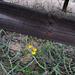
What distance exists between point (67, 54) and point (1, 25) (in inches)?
63.2

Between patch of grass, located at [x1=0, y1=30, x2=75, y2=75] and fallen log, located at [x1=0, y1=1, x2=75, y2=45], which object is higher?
fallen log, located at [x1=0, y1=1, x2=75, y2=45]

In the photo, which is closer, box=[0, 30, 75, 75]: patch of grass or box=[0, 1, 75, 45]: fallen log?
box=[0, 1, 75, 45]: fallen log

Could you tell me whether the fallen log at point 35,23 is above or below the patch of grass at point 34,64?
above

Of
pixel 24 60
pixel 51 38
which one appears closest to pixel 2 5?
pixel 51 38

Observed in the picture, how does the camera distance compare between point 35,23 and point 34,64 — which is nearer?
point 35,23

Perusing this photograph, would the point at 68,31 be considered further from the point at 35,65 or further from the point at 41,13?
the point at 35,65

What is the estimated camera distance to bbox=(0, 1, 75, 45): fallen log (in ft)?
2.69

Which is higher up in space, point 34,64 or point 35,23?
point 35,23

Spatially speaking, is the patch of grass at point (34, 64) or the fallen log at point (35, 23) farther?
the patch of grass at point (34, 64)

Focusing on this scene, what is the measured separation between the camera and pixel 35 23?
84 centimetres

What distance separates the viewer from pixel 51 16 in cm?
86

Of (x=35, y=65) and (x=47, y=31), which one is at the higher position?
(x=47, y=31)

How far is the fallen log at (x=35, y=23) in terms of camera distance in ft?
2.69

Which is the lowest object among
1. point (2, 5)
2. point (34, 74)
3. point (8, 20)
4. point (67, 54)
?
point (67, 54)
